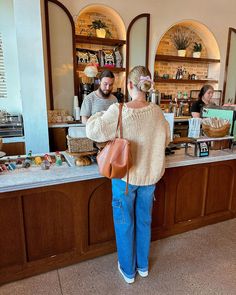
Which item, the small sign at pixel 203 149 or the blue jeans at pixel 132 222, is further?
the small sign at pixel 203 149

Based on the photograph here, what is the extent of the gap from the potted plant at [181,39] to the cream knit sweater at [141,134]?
157 inches

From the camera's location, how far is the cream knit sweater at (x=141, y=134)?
1402mm

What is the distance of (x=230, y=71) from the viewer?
5230 mm

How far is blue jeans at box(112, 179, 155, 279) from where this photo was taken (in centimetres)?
160

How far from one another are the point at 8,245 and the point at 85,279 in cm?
65

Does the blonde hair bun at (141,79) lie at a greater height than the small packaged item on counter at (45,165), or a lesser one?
greater

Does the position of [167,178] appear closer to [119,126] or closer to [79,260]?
[119,126]

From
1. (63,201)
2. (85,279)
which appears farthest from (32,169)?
(85,279)

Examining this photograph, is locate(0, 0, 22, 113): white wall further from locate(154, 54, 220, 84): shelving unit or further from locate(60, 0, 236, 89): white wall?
locate(154, 54, 220, 84): shelving unit

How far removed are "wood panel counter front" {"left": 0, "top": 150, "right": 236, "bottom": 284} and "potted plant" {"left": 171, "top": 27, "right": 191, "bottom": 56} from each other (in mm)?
3332

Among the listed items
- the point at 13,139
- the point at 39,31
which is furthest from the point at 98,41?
the point at 13,139

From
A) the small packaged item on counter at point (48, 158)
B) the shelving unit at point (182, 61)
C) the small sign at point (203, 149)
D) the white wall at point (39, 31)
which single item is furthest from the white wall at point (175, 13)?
the small packaged item on counter at point (48, 158)

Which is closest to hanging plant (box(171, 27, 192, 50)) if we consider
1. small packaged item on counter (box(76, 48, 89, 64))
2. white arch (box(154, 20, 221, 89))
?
white arch (box(154, 20, 221, 89))

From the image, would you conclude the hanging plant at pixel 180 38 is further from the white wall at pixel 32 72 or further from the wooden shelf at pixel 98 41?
the white wall at pixel 32 72
